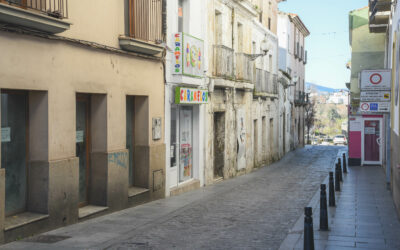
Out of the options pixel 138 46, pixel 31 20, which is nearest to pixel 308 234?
pixel 31 20

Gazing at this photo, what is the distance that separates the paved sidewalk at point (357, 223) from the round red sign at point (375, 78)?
10.7 ft

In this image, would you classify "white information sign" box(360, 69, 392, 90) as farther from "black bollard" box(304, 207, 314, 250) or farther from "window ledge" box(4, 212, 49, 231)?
"window ledge" box(4, 212, 49, 231)

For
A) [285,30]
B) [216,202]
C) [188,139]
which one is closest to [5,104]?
[216,202]

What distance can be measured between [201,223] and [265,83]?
1679cm

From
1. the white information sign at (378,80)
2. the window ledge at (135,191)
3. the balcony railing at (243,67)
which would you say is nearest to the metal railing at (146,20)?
the window ledge at (135,191)

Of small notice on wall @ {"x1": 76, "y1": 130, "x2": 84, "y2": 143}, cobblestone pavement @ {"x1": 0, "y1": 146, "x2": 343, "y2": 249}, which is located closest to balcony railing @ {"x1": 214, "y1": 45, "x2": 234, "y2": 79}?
cobblestone pavement @ {"x1": 0, "y1": 146, "x2": 343, "y2": 249}

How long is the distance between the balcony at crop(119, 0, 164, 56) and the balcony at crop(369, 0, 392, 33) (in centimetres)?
711

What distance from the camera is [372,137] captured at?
78.9ft

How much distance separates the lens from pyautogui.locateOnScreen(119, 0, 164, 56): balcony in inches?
454

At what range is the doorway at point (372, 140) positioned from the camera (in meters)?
24.0

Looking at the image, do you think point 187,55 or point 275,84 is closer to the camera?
point 187,55

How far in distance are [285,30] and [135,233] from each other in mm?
31580

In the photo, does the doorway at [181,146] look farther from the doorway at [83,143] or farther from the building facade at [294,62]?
the building facade at [294,62]

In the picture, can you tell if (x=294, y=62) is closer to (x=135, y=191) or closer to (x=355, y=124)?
(x=355, y=124)
